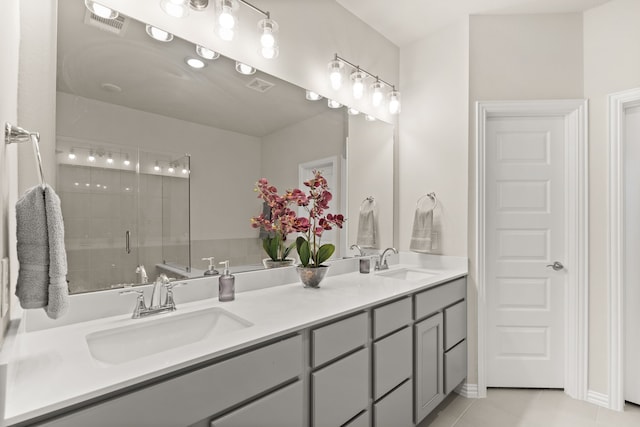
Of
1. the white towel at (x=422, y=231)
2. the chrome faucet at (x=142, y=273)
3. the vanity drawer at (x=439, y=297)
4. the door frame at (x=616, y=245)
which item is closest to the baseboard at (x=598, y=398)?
the door frame at (x=616, y=245)

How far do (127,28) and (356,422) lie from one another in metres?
1.90

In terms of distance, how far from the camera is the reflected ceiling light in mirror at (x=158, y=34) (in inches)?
56.4

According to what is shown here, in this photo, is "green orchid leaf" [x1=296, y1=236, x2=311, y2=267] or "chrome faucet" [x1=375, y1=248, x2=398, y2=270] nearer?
"green orchid leaf" [x1=296, y1=236, x2=311, y2=267]

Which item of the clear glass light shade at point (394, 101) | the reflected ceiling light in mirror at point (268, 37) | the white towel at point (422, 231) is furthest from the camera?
the clear glass light shade at point (394, 101)

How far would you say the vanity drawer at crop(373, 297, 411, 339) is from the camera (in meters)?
1.57

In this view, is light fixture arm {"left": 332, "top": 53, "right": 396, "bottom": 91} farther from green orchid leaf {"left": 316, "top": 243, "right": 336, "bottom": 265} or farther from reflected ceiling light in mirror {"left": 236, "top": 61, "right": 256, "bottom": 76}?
green orchid leaf {"left": 316, "top": 243, "right": 336, "bottom": 265}

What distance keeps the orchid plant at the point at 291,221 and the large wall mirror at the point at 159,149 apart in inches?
2.1

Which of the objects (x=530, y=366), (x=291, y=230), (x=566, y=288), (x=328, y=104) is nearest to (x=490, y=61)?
(x=328, y=104)

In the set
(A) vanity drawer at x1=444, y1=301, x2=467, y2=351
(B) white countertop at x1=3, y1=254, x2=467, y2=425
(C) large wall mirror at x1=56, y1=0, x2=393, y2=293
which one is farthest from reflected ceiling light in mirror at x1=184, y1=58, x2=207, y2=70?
(A) vanity drawer at x1=444, y1=301, x2=467, y2=351

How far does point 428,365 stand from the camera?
1933mm

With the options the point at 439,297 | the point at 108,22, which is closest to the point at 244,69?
the point at 108,22

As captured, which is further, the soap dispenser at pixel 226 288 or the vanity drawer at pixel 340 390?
the soap dispenser at pixel 226 288

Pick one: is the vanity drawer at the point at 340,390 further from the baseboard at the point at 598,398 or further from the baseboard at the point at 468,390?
the baseboard at the point at 598,398

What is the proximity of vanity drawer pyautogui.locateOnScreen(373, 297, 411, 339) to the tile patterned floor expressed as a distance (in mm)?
768
